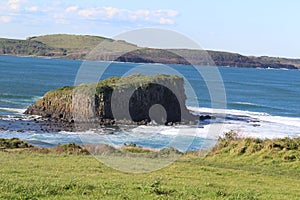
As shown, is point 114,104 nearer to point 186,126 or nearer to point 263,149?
point 186,126

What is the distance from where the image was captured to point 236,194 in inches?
608

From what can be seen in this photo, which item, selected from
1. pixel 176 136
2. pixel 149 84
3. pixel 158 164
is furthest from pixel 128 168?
pixel 149 84

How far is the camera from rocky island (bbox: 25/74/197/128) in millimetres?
67188

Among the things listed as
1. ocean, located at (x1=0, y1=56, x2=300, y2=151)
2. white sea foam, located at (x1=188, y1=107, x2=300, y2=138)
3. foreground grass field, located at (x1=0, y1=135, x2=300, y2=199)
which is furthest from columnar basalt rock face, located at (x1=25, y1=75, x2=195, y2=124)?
foreground grass field, located at (x1=0, y1=135, x2=300, y2=199)

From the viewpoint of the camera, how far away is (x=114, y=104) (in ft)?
232

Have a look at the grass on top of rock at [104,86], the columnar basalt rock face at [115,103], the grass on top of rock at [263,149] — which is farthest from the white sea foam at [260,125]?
the grass on top of rock at [263,149]

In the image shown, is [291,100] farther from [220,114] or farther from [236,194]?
[236,194]

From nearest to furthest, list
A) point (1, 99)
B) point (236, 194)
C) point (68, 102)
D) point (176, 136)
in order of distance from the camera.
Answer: point (236, 194) → point (176, 136) → point (68, 102) → point (1, 99)

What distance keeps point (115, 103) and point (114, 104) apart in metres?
1.15

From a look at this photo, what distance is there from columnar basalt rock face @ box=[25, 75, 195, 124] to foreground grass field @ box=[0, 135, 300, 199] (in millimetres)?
34007

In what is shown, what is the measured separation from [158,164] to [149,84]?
151 feet

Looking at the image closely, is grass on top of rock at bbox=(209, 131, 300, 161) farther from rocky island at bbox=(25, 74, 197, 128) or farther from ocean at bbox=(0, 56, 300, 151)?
rocky island at bbox=(25, 74, 197, 128)

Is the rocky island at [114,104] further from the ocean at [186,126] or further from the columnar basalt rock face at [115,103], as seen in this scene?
the ocean at [186,126]

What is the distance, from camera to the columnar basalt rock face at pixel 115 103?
67.4 m
